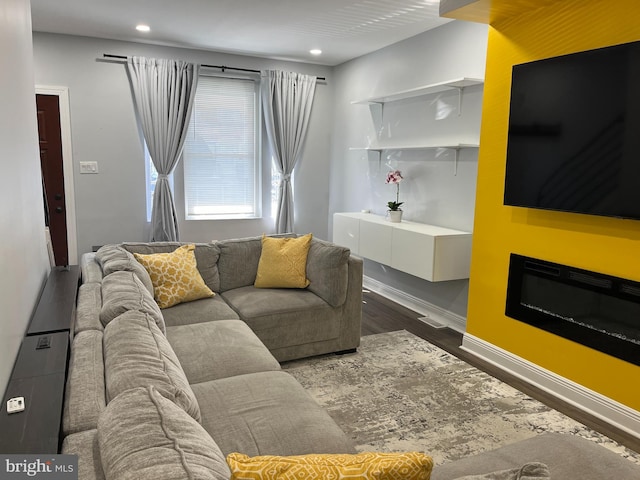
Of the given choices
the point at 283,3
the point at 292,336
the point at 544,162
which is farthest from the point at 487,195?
the point at 283,3

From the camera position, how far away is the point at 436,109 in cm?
434

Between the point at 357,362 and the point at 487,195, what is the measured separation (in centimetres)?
152

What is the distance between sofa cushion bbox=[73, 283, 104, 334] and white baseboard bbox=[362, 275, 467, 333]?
9.48ft

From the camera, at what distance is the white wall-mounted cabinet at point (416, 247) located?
3.87 m

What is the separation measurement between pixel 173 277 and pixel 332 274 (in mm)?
1099

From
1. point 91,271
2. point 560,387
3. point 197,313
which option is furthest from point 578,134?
point 91,271

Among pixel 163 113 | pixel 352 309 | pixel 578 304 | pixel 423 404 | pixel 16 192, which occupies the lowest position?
pixel 423 404

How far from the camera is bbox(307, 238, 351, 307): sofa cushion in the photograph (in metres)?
3.41

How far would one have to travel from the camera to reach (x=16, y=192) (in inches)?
76.7

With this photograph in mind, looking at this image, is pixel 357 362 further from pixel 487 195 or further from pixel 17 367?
pixel 17 367

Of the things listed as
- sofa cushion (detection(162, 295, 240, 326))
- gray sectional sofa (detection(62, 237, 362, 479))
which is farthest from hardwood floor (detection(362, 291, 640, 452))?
sofa cushion (detection(162, 295, 240, 326))

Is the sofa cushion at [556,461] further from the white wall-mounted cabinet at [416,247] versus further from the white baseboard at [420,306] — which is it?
the white baseboard at [420,306]

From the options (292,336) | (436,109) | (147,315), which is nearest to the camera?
(147,315)

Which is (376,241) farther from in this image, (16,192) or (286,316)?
(16,192)
